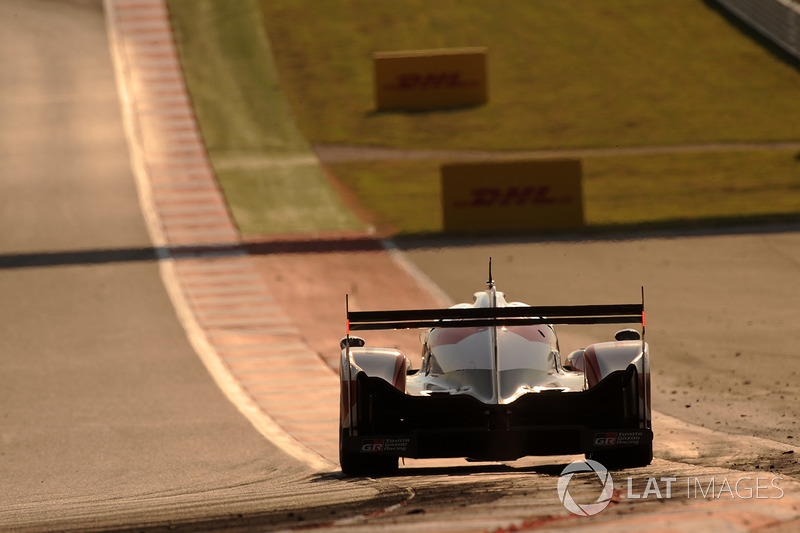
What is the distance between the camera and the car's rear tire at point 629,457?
9.66m

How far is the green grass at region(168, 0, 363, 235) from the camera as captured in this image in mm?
27812

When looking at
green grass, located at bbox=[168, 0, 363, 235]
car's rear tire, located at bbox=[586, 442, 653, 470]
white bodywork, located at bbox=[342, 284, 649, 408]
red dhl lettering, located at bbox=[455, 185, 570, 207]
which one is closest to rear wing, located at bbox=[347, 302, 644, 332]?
white bodywork, located at bbox=[342, 284, 649, 408]

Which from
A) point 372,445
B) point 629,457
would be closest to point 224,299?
point 372,445

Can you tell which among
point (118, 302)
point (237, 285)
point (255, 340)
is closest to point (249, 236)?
point (237, 285)

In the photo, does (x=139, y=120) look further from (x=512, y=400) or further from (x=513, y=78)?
(x=512, y=400)

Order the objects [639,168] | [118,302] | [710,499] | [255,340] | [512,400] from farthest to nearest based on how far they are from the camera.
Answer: [639,168] < [118,302] < [255,340] < [512,400] < [710,499]

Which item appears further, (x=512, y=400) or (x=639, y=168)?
(x=639, y=168)

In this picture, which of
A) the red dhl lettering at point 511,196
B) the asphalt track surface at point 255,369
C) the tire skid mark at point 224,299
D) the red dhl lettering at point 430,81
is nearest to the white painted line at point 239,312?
the tire skid mark at point 224,299

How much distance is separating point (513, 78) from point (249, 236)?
14.6m

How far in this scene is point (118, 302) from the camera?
2138 centimetres

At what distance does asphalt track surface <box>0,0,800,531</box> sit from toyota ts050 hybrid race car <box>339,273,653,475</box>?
319 mm

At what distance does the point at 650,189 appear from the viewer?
1093 inches

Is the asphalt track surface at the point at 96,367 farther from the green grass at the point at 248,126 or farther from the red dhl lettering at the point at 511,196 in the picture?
the red dhl lettering at the point at 511,196
